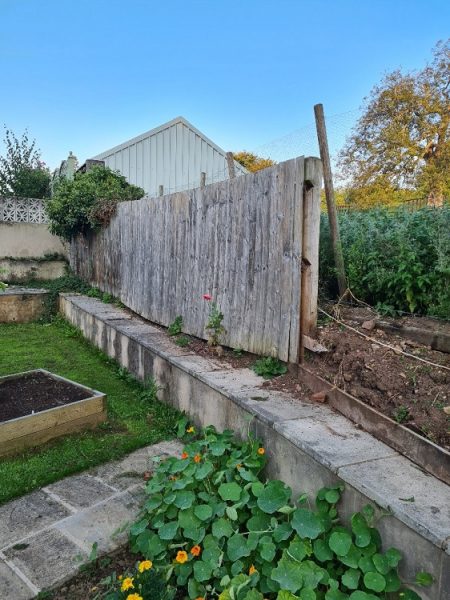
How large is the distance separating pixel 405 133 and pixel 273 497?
42.4 ft

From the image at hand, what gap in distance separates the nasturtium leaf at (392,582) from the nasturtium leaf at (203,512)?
0.85 meters

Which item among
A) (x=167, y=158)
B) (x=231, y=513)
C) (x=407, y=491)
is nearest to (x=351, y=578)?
(x=407, y=491)

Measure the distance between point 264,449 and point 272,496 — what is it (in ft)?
1.51

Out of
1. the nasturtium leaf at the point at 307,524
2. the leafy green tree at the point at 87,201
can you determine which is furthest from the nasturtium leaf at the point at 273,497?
the leafy green tree at the point at 87,201

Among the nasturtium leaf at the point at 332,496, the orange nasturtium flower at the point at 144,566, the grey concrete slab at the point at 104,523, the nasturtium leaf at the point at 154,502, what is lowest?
the grey concrete slab at the point at 104,523

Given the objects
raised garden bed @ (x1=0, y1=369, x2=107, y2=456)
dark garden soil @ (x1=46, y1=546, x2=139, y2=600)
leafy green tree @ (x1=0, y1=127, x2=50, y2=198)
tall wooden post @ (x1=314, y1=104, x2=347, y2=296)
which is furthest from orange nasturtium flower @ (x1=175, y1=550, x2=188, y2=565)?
leafy green tree @ (x1=0, y1=127, x2=50, y2=198)

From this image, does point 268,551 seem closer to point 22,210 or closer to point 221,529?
point 221,529

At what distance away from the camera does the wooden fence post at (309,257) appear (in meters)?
3.01

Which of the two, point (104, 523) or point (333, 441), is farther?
point (104, 523)

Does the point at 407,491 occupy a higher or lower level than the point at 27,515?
higher

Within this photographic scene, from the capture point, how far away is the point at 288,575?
5.47 ft

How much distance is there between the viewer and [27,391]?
3797 millimetres

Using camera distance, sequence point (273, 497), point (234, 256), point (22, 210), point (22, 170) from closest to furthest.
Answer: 1. point (273, 497)
2. point (234, 256)
3. point (22, 210)
4. point (22, 170)

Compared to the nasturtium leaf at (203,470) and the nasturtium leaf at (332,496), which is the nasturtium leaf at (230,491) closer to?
the nasturtium leaf at (203,470)
